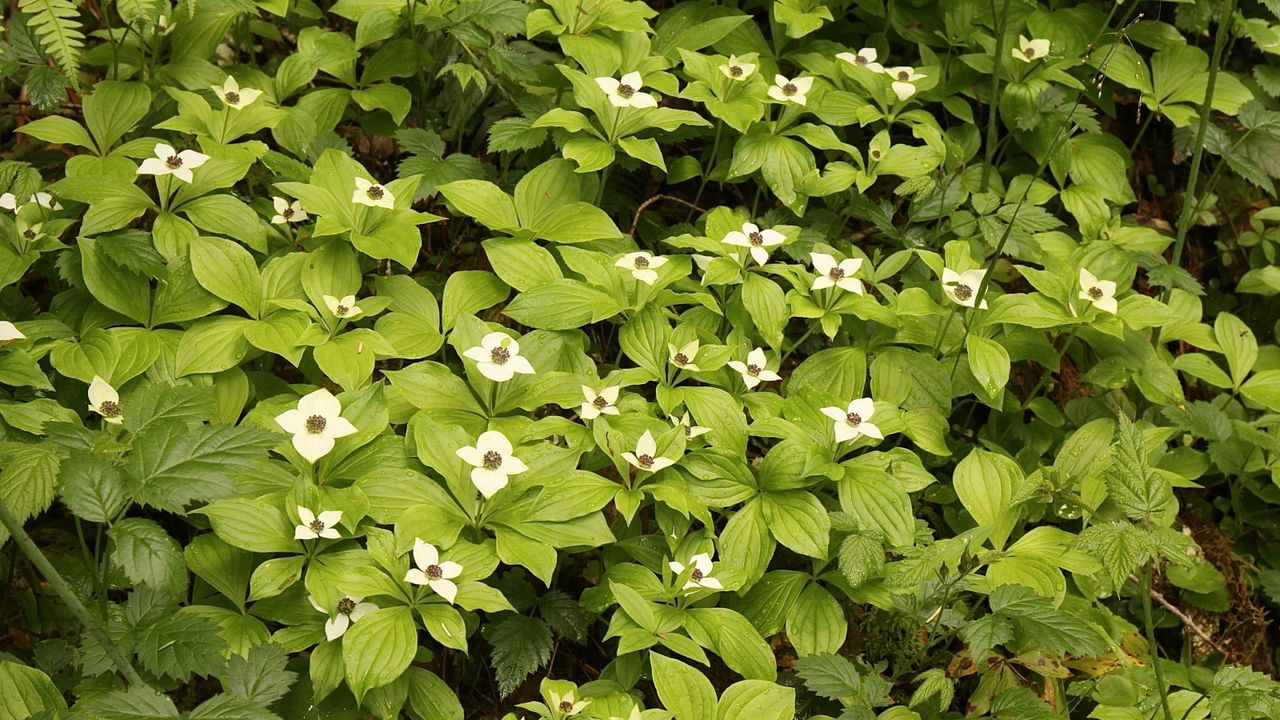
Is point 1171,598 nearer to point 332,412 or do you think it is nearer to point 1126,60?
point 1126,60

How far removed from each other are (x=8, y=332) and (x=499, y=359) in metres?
1.14

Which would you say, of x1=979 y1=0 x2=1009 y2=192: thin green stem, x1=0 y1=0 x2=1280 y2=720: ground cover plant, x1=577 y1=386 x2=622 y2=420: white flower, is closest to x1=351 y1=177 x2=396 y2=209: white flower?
x1=0 y1=0 x2=1280 y2=720: ground cover plant

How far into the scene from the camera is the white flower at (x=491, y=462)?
7.43 feet

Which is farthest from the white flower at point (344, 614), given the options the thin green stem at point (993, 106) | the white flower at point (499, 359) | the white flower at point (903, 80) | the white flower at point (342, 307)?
the thin green stem at point (993, 106)

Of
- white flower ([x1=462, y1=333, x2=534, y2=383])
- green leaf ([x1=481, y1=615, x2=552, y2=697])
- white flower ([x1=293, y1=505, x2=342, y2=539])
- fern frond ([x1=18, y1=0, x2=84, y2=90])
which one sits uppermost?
fern frond ([x1=18, y1=0, x2=84, y2=90])

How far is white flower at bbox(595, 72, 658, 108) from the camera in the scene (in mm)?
3008

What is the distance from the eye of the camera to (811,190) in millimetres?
3229

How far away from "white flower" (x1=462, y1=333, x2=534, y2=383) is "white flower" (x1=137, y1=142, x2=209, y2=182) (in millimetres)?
955

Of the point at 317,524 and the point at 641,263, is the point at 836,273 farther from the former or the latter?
the point at 317,524

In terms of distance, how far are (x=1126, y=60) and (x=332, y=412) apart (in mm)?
3000

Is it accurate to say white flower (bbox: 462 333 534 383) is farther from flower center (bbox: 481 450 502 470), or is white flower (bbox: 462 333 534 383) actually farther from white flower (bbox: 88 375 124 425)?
white flower (bbox: 88 375 124 425)

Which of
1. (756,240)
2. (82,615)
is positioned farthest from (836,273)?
(82,615)

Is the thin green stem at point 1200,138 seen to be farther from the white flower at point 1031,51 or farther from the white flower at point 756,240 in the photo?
the white flower at point 756,240

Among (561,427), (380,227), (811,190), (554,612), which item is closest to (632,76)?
(811,190)
